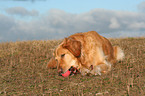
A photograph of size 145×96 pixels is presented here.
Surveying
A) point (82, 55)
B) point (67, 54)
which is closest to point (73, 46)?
point (67, 54)

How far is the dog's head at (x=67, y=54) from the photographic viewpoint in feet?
20.1

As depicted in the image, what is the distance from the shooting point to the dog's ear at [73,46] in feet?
20.0

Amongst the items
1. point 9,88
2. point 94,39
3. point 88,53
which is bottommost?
point 9,88

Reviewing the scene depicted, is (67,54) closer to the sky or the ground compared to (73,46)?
closer to the ground

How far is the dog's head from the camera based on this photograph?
20.1ft

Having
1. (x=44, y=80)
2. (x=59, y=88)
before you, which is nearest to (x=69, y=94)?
(x=59, y=88)

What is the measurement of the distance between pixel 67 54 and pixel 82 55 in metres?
0.53

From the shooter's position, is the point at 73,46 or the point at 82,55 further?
the point at 82,55

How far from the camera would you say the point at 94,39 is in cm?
691

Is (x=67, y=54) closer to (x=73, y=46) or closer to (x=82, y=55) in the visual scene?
(x=73, y=46)

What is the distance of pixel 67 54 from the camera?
20.5 feet

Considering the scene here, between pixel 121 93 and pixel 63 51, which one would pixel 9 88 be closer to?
pixel 63 51

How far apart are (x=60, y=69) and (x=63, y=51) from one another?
24.8 inches

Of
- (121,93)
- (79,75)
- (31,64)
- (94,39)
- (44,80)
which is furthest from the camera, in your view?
(31,64)
